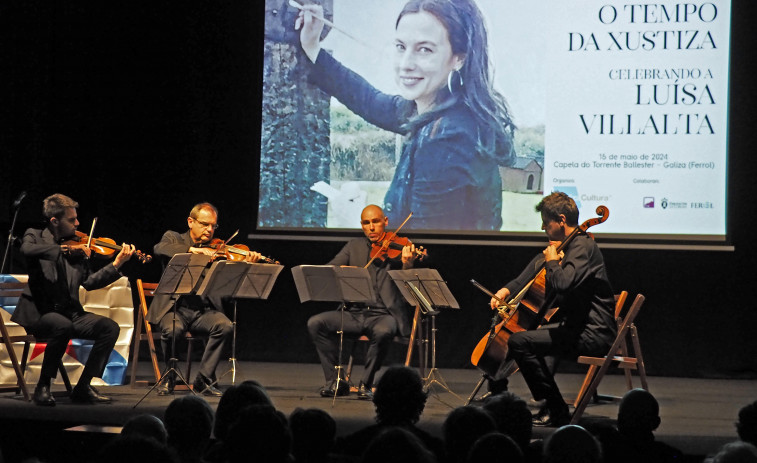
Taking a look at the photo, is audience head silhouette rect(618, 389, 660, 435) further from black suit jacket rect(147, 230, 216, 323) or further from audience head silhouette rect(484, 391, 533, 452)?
black suit jacket rect(147, 230, 216, 323)

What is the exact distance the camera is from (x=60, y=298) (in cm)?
514

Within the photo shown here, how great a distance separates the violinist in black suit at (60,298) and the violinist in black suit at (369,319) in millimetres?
A: 1269

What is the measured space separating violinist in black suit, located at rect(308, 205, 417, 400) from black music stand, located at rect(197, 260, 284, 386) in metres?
0.51

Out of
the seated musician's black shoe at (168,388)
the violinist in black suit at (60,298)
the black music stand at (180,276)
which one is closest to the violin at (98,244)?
the violinist in black suit at (60,298)

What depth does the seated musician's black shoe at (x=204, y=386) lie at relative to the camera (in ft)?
18.0

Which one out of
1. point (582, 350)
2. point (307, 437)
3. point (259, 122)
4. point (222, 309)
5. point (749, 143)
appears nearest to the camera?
point (307, 437)

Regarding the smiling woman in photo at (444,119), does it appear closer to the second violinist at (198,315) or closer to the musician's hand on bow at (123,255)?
the second violinist at (198,315)

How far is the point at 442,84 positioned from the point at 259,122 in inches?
57.9

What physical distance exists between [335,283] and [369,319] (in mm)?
553

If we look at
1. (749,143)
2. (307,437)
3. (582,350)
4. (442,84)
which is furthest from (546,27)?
(307,437)

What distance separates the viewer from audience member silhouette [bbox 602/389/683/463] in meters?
2.81

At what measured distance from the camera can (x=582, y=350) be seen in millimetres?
4785

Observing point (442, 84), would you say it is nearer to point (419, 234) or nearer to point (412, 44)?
point (412, 44)

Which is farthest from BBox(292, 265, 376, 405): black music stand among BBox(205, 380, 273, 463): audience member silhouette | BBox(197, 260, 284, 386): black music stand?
BBox(205, 380, 273, 463): audience member silhouette
